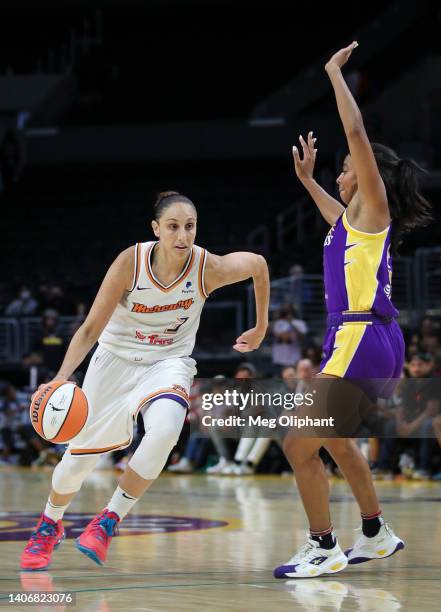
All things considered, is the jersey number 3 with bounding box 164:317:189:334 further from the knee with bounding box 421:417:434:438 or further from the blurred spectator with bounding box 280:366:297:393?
the knee with bounding box 421:417:434:438

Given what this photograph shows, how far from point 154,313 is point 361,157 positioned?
4.30 feet

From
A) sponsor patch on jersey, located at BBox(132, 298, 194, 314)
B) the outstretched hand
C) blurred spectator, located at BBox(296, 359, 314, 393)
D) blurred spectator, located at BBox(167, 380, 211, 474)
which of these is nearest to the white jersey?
sponsor patch on jersey, located at BBox(132, 298, 194, 314)

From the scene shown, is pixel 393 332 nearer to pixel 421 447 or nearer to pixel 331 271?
pixel 331 271

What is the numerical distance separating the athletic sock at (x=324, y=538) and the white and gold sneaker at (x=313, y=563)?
0.01 m

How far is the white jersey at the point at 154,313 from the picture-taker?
5812 mm

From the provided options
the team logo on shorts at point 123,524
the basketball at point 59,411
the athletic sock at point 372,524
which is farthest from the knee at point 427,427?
the basketball at point 59,411

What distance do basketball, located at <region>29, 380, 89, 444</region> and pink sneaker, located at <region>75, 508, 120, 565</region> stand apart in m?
0.42

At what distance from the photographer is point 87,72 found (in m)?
32.0

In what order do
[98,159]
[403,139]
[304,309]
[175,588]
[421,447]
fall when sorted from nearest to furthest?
1. [175,588]
2. [421,447]
3. [304,309]
4. [403,139]
5. [98,159]

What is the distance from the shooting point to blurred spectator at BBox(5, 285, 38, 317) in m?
21.7

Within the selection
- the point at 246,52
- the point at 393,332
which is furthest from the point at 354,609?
the point at 246,52

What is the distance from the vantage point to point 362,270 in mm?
5449

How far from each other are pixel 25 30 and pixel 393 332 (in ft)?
100

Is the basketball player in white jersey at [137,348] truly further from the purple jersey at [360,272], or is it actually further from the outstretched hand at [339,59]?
the outstretched hand at [339,59]
